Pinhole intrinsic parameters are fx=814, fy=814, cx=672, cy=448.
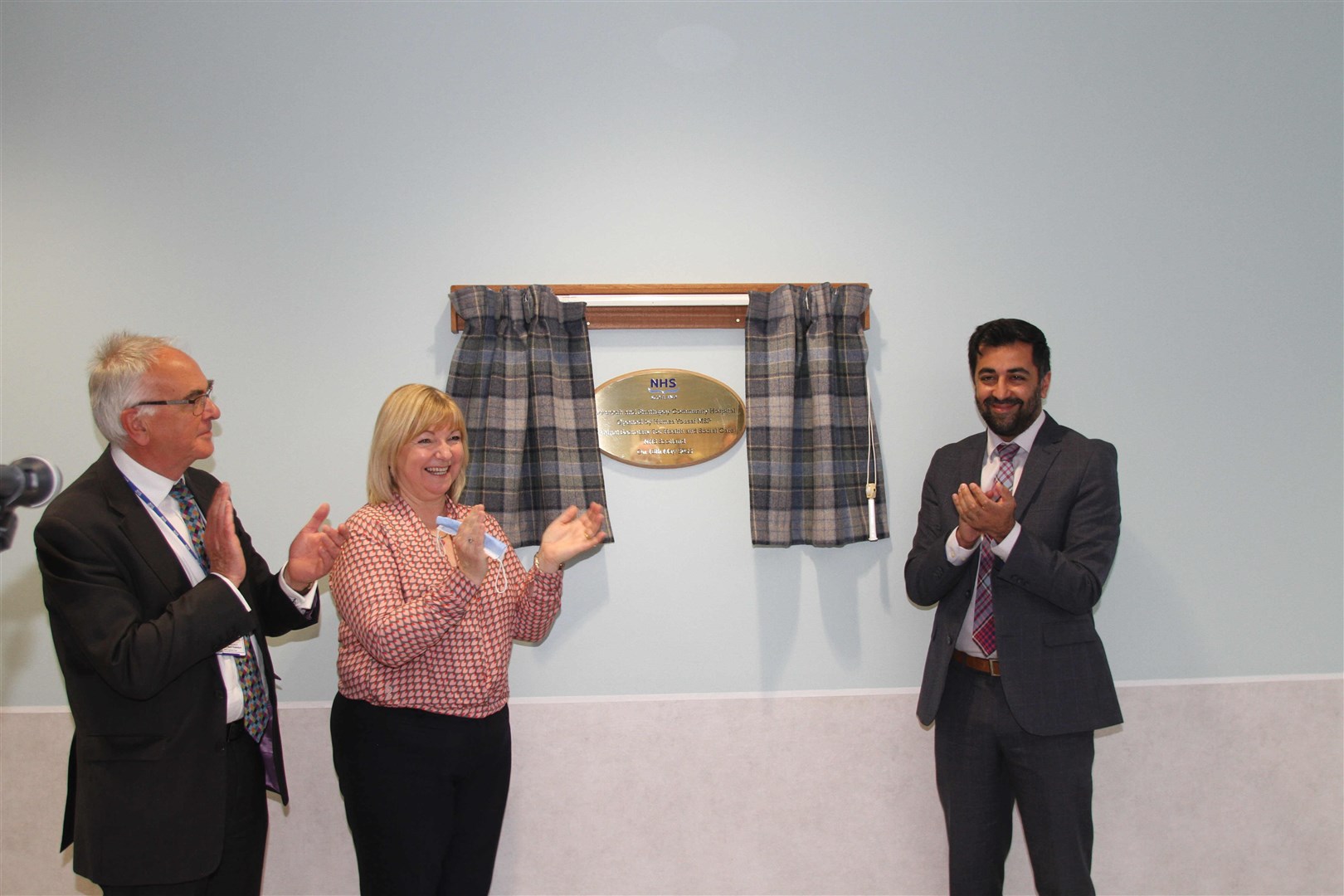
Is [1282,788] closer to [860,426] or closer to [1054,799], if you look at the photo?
[1054,799]

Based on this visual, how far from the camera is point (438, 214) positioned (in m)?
2.63

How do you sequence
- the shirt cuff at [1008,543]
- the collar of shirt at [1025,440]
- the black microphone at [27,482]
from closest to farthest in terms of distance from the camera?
the black microphone at [27,482], the shirt cuff at [1008,543], the collar of shirt at [1025,440]

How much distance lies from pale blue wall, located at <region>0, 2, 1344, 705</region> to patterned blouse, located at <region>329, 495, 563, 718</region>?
2.14 ft

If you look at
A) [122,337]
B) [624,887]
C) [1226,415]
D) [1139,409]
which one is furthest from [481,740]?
[1226,415]

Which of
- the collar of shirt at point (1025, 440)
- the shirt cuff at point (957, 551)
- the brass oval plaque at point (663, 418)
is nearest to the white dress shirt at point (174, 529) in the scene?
the brass oval plaque at point (663, 418)

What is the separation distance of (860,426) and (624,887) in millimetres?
1643

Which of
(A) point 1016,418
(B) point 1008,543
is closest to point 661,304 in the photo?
(A) point 1016,418

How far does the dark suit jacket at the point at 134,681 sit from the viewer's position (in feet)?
5.29

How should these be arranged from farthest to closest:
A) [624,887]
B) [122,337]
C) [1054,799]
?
[624,887] → [1054,799] → [122,337]

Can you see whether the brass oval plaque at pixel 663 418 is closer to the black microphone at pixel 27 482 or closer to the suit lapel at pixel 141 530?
the suit lapel at pixel 141 530

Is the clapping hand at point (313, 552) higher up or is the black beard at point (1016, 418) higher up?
the black beard at point (1016, 418)

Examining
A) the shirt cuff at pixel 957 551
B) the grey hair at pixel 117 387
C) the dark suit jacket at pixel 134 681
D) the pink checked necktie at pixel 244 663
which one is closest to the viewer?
the dark suit jacket at pixel 134 681

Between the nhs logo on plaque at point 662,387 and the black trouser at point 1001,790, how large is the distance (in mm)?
1162

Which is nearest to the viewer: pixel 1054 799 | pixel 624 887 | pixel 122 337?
pixel 122 337
